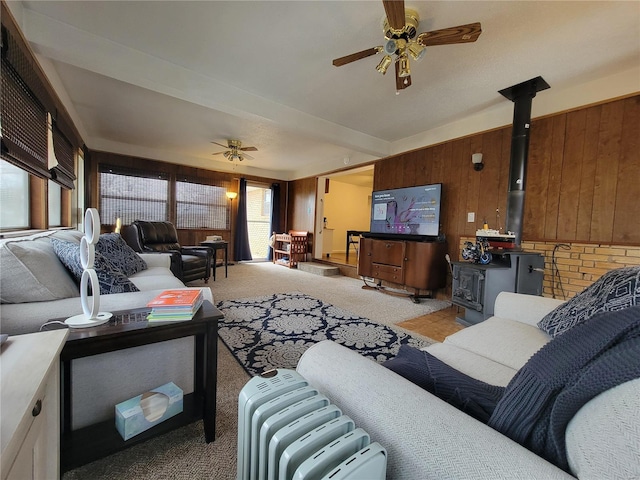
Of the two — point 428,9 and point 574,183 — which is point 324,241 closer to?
point 574,183

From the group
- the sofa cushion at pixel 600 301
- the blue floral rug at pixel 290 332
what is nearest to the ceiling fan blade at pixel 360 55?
the sofa cushion at pixel 600 301

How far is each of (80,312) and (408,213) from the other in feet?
12.8

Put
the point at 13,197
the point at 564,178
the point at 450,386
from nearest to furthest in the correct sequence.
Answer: the point at 450,386
the point at 13,197
the point at 564,178

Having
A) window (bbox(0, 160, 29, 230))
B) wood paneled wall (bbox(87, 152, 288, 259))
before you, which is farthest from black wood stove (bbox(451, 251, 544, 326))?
wood paneled wall (bbox(87, 152, 288, 259))

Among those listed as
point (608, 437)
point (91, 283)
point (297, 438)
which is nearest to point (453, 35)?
point (608, 437)

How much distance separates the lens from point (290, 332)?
2.41 m

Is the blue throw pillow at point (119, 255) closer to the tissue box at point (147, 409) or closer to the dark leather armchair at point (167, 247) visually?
the dark leather armchair at point (167, 247)

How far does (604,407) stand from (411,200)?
3810 mm

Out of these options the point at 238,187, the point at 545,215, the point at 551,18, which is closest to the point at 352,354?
the point at 551,18

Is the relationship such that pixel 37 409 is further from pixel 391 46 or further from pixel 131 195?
pixel 131 195

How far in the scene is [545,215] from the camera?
2.91 meters

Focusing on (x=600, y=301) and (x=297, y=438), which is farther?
(x=600, y=301)

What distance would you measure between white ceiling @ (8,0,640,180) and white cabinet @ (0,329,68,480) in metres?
2.21

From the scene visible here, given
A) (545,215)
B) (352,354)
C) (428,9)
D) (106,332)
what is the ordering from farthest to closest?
(545,215) → (428,9) → (106,332) → (352,354)
